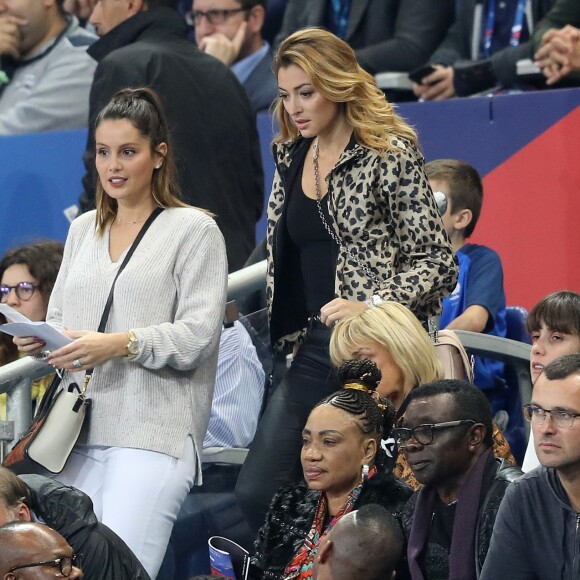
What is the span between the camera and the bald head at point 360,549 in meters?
4.02

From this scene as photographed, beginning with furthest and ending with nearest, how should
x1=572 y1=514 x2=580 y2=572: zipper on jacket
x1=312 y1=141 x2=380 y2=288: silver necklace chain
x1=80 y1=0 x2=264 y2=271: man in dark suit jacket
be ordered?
x1=80 y1=0 x2=264 y2=271: man in dark suit jacket → x1=312 y1=141 x2=380 y2=288: silver necklace chain → x1=572 y1=514 x2=580 y2=572: zipper on jacket

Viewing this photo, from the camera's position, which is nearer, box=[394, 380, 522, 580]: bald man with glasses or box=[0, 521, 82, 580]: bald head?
box=[0, 521, 82, 580]: bald head

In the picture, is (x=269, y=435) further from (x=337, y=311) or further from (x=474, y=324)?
(x=474, y=324)

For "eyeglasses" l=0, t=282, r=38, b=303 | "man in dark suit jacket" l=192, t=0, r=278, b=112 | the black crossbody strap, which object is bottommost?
"eyeglasses" l=0, t=282, r=38, b=303

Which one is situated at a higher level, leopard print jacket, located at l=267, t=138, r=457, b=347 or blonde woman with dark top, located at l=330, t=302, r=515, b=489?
leopard print jacket, located at l=267, t=138, r=457, b=347

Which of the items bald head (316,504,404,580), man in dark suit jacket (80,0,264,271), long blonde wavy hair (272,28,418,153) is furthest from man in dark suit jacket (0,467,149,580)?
man in dark suit jacket (80,0,264,271)

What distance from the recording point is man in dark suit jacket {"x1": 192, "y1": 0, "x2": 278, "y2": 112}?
7.77 meters

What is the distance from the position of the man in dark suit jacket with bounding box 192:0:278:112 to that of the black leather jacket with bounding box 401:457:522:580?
3768 mm

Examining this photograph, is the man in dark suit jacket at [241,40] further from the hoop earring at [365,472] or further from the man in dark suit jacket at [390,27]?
the hoop earring at [365,472]

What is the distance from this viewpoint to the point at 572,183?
21.9ft

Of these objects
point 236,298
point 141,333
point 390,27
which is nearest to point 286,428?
point 141,333

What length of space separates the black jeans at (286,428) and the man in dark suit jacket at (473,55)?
268 cm

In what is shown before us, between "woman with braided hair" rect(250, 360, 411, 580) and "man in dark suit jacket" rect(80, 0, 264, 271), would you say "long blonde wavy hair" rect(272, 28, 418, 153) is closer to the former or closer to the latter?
"woman with braided hair" rect(250, 360, 411, 580)

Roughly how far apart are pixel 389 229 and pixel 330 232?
181 mm
